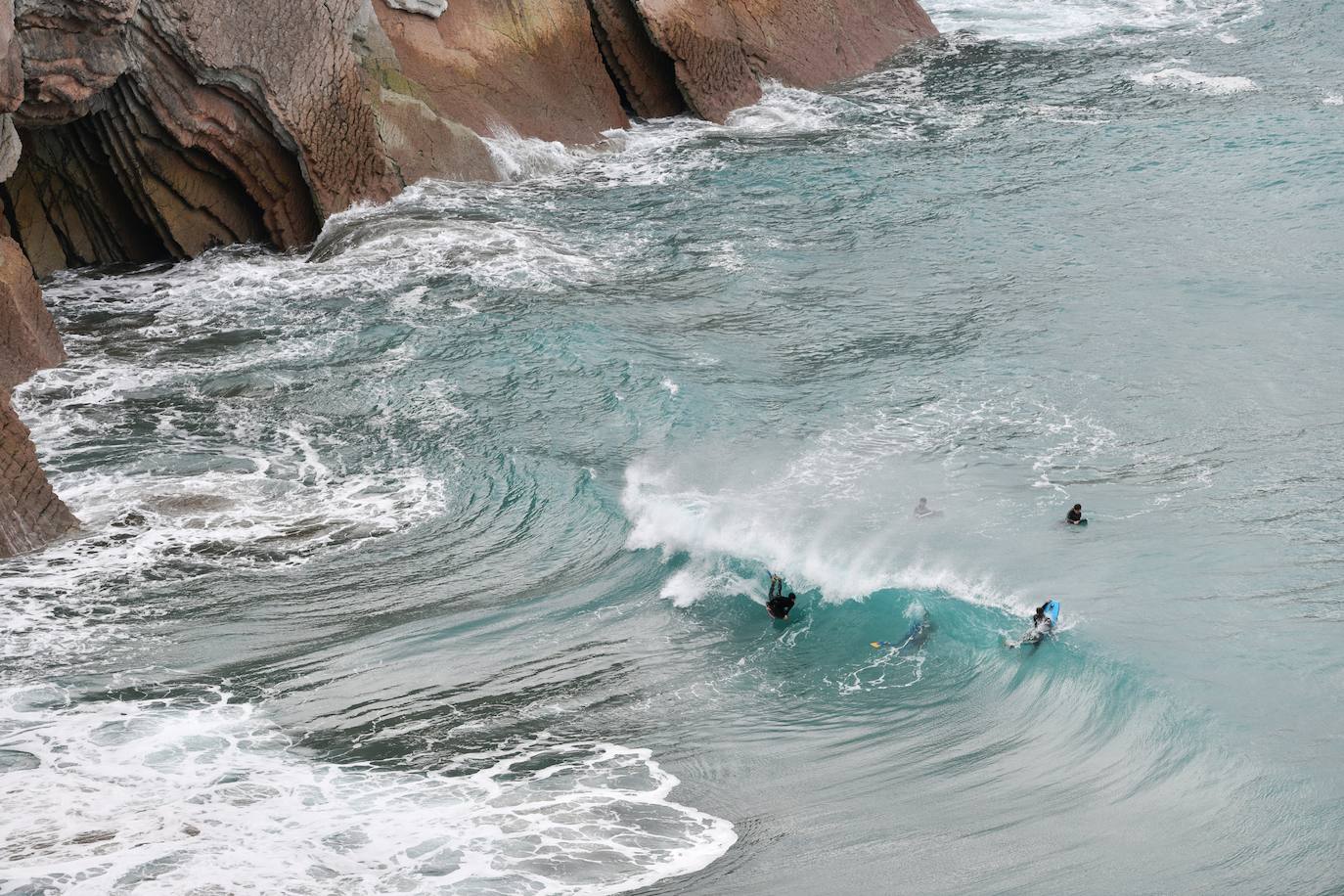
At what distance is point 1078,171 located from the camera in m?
24.8

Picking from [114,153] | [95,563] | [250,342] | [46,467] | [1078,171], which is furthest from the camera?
[1078,171]

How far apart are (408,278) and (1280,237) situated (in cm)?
1283

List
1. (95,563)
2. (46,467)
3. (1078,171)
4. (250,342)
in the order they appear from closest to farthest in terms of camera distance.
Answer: (95,563) < (46,467) < (250,342) < (1078,171)

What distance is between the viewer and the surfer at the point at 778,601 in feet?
46.1

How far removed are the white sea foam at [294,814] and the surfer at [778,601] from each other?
2.53 meters

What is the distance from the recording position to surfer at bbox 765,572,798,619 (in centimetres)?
1406

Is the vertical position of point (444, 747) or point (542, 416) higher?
point (542, 416)

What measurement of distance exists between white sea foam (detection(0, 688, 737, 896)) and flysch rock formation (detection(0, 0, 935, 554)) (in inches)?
138

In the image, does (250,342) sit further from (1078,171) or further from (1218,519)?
(1078,171)

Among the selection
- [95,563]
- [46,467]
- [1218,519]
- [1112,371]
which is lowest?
[1218,519]

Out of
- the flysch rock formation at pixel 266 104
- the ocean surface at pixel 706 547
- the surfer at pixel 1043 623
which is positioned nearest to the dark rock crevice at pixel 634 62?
the flysch rock formation at pixel 266 104

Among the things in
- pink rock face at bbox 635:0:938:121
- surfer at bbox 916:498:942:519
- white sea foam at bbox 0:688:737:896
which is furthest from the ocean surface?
pink rock face at bbox 635:0:938:121

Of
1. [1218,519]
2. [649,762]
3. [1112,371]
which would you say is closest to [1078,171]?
[1112,371]

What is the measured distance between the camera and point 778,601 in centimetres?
1408
